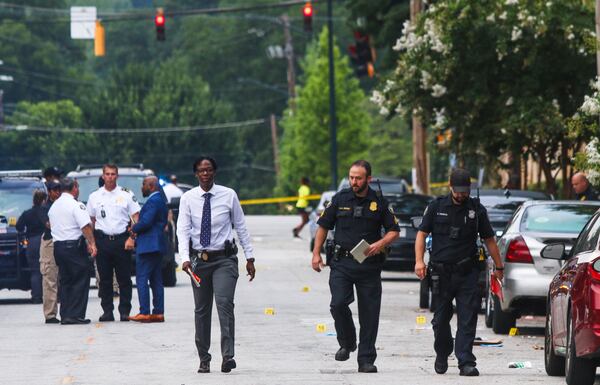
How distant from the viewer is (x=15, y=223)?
945 inches

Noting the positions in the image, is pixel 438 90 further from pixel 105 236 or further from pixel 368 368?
pixel 368 368

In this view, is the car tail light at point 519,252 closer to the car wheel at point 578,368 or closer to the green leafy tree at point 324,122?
the car wheel at point 578,368

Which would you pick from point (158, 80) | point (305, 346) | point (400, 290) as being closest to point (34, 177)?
point (400, 290)

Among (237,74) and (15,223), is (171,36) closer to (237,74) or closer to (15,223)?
(237,74)

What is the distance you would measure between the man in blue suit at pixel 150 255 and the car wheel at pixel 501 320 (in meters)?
3.99

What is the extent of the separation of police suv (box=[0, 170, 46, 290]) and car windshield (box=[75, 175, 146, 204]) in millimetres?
3421

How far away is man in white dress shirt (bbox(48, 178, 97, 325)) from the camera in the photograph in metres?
19.9

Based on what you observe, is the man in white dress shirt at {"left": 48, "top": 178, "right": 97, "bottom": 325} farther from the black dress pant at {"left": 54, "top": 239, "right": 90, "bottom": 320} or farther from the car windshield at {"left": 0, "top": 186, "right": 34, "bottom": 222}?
the car windshield at {"left": 0, "top": 186, "right": 34, "bottom": 222}

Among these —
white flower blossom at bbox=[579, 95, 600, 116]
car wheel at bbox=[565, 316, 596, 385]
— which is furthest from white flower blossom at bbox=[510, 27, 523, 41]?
car wheel at bbox=[565, 316, 596, 385]

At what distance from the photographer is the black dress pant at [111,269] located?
20.2 m

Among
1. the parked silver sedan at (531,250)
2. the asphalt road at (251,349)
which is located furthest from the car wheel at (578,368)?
the parked silver sedan at (531,250)

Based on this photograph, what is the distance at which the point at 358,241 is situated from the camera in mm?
14227

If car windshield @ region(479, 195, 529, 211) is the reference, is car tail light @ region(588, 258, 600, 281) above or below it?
above

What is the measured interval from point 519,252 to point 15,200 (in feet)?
31.2
